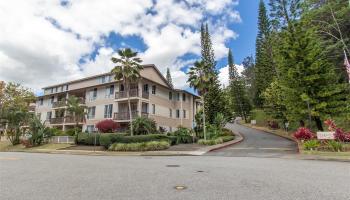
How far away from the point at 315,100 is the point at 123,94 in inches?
924

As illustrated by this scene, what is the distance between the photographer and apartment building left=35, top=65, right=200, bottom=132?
34.2 meters

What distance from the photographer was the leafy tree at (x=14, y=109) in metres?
37.9

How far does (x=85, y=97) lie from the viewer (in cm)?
3994

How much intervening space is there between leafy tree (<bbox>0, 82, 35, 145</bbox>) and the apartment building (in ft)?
12.9

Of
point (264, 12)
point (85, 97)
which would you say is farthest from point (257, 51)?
point (85, 97)

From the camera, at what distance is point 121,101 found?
113 feet

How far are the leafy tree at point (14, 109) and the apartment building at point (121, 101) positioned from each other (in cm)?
392

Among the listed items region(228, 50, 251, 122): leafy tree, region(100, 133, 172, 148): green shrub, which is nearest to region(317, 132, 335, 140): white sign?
region(100, 133, 172, 148): green shrub

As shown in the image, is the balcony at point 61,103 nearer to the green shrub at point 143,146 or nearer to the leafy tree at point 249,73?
the green shrub at point 143,146

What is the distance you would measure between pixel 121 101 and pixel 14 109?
62.5 ft

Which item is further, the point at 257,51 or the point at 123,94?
the point at 257,51

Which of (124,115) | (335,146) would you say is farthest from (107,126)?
(335,146)

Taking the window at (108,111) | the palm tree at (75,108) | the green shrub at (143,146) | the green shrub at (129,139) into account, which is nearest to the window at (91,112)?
the palm tree at (75,108)

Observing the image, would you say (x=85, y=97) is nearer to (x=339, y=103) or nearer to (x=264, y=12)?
(x=339, y=103)
